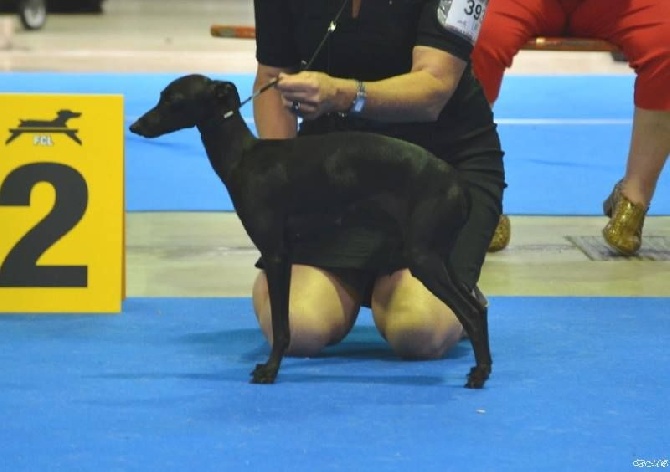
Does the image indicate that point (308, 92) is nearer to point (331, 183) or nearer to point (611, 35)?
point (331, 183)

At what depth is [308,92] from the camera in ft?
7.13

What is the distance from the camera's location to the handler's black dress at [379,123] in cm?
247

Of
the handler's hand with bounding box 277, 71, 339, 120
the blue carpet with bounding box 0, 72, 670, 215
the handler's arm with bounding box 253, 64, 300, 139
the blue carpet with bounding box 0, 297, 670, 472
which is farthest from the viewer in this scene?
the blue carpet with bounding box 0, 72, 670, 215

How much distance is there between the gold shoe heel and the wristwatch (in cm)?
135

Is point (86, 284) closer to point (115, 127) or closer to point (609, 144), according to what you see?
point (115, 127)

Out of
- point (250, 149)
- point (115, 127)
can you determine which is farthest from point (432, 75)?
point (115, 127)

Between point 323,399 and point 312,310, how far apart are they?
32cm

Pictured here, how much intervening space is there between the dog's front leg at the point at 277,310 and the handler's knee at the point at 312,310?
19cm

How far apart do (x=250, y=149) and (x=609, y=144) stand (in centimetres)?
305

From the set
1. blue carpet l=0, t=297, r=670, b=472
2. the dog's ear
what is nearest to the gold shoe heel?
blue carpet l=0, t=297, r=670, b=472

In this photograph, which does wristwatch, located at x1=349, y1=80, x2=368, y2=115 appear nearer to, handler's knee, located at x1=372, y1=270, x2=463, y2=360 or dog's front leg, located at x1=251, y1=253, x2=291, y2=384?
dog's front leg, located at x1=251, y1=253, x2=291, y2=384

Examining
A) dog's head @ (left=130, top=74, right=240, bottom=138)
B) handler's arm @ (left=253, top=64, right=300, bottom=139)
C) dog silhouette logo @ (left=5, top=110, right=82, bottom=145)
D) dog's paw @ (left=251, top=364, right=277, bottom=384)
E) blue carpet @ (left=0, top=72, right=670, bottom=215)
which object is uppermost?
dog's head @ (left=130, top=74, right=240, bottom=138)

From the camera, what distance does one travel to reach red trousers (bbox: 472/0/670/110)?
346 centimetres

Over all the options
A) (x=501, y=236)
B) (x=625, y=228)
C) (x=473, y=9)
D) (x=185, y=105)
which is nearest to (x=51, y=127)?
(x=185, y=105)
